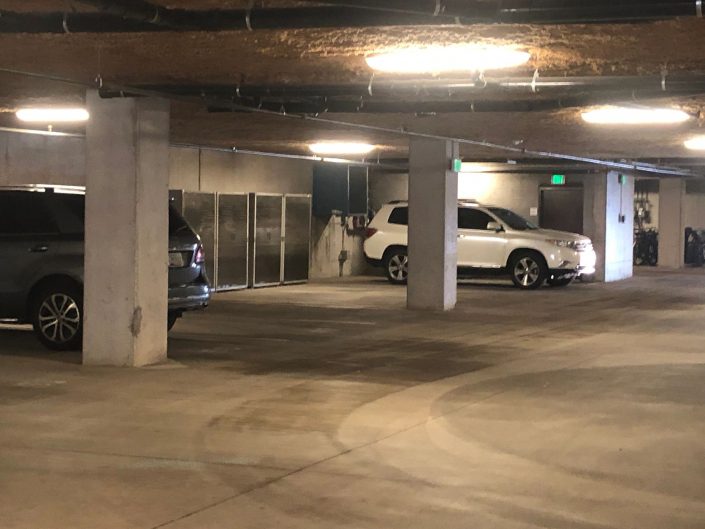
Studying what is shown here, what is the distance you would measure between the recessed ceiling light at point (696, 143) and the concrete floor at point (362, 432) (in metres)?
4.16

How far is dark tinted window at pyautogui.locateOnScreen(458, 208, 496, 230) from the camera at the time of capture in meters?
24.1

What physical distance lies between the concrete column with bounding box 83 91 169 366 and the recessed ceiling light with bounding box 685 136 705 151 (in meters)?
9.50


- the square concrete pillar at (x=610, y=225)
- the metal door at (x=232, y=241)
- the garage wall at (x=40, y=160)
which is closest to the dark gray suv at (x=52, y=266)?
the garage wall at (x=40, y=160)

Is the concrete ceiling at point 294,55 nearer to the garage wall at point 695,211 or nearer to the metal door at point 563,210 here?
the metal door at point 563,210

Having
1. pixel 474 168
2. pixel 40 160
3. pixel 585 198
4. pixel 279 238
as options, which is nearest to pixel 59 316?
pixel 40 160

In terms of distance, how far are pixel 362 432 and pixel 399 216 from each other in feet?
54.9

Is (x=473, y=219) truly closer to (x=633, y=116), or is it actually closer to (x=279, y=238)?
(x=279, y=238)

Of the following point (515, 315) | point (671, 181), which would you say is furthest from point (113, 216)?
point (671, 181)

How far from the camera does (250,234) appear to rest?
2217cm

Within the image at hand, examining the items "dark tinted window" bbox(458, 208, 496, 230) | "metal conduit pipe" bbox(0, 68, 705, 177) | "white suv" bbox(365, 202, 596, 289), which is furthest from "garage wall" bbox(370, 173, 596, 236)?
"dark tinted window" bbox(458, 208, 496, 230)

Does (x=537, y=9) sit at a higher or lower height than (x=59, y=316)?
higher

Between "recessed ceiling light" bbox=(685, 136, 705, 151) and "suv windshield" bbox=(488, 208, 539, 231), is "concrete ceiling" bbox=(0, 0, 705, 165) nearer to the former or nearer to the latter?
"recessed ceiling light" bbox=(685, 136, 705, 151)

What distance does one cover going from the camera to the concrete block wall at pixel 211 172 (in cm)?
1733

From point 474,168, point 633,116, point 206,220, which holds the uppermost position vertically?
point 474,168
